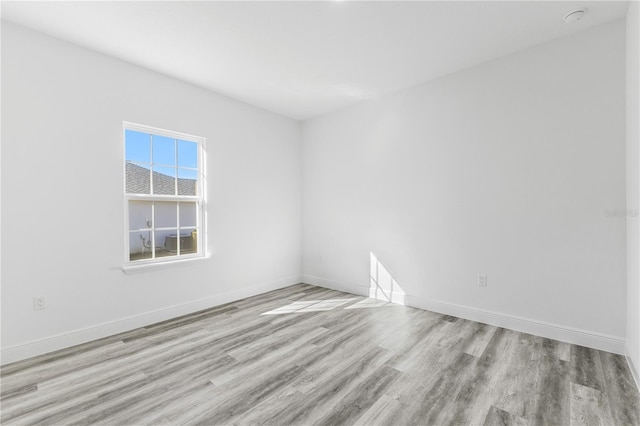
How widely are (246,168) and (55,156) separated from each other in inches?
81.2

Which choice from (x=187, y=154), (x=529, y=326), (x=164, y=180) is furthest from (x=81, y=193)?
(x=529, y=326)

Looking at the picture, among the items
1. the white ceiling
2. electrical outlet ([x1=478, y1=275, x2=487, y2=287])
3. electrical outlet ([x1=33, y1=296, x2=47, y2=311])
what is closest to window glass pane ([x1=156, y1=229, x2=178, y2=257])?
electrical outlet ([x1=33, y1=296, x2=47, y2=311])

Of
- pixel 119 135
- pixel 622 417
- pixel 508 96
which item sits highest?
pixel 508 96

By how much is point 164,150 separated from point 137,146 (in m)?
0.29

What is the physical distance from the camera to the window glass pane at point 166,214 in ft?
10.8

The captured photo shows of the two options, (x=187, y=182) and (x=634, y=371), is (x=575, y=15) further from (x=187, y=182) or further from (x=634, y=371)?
(x=187, y=182)

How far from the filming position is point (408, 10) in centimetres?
228

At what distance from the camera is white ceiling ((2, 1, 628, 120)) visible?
7.36 feet

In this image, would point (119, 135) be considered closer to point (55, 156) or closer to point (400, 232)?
point (55, 156)

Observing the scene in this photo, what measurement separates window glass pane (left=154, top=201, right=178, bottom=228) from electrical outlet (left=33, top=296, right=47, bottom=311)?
3.74 feet

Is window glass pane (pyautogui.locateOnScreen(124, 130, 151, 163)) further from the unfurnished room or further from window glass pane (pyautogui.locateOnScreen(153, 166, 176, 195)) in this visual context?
window glass pane (pyautogui.locateOnScreen(153, 166, 176, 195))

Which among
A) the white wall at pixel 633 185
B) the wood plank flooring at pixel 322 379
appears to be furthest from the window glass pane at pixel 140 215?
the white wall at pixel 633 185

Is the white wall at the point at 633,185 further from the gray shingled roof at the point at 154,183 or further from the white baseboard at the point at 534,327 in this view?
the gray shingled roof at the point at 154,183

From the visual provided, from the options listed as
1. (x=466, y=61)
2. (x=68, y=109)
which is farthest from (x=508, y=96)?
(x=68, y=109)
